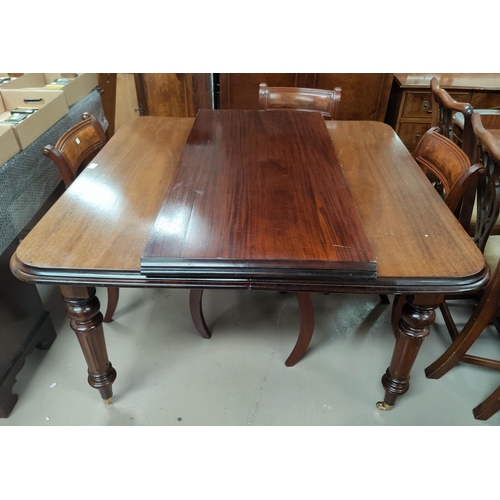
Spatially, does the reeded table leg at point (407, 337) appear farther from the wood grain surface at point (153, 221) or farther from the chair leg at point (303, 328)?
the chair leg at point (303, 328)

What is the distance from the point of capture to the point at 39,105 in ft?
5.38

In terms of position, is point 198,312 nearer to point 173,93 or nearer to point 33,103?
point 33,103

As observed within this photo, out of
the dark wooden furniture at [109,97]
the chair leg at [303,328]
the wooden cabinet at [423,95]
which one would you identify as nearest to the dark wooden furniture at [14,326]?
the chair leg at [303,328]

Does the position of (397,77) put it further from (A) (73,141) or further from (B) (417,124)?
(A) (73,141)

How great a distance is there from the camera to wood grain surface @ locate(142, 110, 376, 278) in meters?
0.86

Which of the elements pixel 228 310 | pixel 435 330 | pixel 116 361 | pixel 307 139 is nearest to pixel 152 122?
pixel 307 139

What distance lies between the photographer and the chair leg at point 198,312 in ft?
4.79

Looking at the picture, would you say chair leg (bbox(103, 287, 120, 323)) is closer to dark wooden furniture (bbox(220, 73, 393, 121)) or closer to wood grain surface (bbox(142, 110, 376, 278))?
wood grain surface (bbox(142, 110, 376, 278))

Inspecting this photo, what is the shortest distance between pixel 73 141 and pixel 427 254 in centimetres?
115

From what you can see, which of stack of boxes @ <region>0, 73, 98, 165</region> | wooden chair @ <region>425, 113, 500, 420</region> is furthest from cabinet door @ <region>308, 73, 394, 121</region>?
stack of boxes @ <region>0, 73, 98, 165</region>

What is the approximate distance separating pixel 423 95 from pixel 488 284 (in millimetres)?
1724

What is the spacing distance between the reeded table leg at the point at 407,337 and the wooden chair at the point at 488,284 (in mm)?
267

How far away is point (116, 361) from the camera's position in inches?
58.7

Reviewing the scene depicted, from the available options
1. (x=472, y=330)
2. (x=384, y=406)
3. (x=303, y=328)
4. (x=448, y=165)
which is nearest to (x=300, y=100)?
(x=448, y=165)
